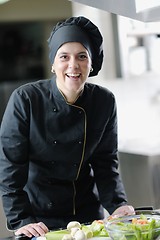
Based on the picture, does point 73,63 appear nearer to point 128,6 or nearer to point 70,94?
point 70,94

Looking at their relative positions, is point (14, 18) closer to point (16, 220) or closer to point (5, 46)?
point (5, 46)

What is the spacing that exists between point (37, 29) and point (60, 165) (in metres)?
5.05

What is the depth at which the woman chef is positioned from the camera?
6.08 feet

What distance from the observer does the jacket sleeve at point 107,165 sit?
80.3 inches

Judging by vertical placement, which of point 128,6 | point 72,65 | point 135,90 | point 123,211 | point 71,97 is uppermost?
point 128,6

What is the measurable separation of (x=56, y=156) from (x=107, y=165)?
10.0 inches

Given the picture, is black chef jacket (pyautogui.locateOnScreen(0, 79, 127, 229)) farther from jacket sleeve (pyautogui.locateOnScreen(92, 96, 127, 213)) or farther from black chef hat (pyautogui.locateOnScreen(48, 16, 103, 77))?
black chef hat (pyautogui.locateOnScreen(48, 16, 103, 77))

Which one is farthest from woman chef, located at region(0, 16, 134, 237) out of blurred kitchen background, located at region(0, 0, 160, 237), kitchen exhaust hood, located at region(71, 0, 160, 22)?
blurred kitchen background, located at region(0, 0, 160, 237)

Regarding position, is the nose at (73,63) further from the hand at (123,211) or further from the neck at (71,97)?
the hand at (123,211)

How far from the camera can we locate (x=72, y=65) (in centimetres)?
183

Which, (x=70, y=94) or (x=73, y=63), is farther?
(x=70, y=94)

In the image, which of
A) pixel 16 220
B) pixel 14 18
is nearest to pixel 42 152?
pixel 16 220

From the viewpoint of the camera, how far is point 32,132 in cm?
189

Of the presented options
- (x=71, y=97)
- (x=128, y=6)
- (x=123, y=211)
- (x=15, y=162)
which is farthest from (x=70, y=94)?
(x=128, y=6)
